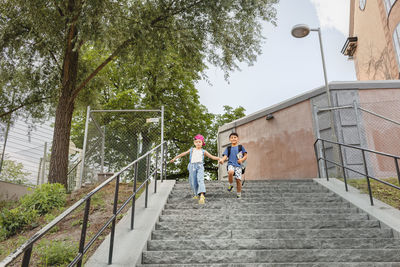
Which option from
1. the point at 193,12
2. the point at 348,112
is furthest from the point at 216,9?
the point at 348,112

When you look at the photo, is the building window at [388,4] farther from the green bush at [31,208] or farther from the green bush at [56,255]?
the green bush at [56,255]

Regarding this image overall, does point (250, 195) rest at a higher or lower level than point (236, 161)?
lower

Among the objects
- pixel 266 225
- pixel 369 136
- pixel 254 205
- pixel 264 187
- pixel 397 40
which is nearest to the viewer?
pixel 266 225

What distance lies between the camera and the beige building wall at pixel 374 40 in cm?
1629

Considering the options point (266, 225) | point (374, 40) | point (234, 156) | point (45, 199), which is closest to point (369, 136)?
point (234, 156)

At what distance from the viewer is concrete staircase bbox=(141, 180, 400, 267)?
A: 378cm

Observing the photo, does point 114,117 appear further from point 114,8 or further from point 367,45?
point 367,45

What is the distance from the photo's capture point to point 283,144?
35.4 feet

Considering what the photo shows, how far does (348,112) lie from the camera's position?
29.6ft

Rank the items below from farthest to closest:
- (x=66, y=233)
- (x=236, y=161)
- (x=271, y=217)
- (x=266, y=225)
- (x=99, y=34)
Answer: (x=99, y=34) → (x=236, y=161) → (x=66, y=233) → (x=271, y=217) → (x=266, y=225)

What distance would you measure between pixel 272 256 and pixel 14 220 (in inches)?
184

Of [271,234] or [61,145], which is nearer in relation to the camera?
[271,234]

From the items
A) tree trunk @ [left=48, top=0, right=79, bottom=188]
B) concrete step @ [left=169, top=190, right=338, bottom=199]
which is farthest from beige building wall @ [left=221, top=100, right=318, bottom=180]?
tree trunk @ [left=48, top=0, right=79, bottom=188]

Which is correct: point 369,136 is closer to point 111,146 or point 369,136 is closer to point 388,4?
point 111,146
